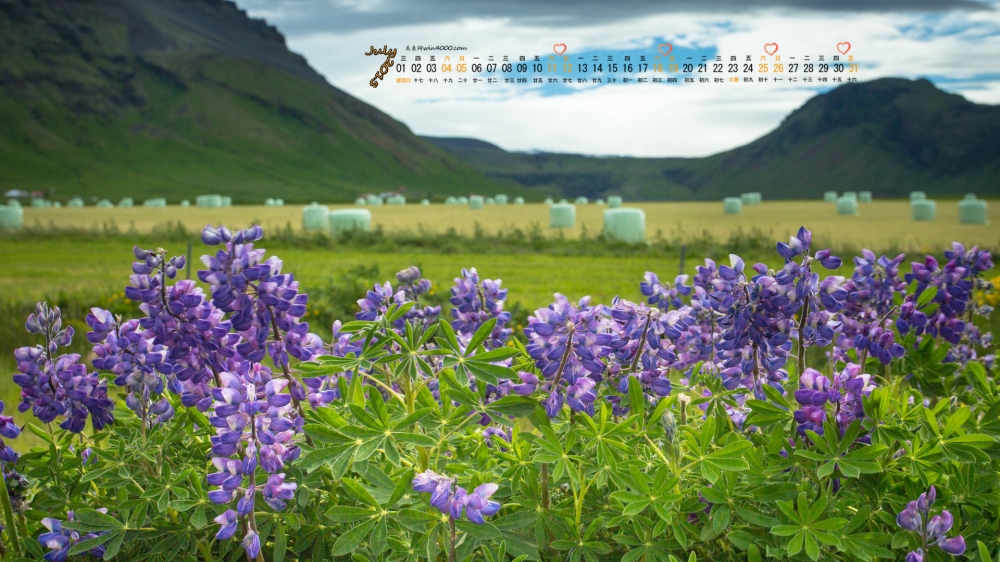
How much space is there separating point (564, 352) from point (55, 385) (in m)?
1.65

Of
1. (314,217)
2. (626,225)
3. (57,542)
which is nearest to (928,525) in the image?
(57,542)

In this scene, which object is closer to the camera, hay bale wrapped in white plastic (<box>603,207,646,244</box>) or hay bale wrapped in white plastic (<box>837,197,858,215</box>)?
hay bale wrapped in white plastic (<box>603,207,646,244</box>)

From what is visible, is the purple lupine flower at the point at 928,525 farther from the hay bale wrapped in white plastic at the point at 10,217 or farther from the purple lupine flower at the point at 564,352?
the hay bale wrapped in white plastic at the point at 10,217

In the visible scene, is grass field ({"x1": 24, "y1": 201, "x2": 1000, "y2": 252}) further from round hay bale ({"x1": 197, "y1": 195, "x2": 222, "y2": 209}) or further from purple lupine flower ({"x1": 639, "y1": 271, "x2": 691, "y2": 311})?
round hay bale ({"x1": 197, "y1": 195, "x2": 222, "y2": 209})

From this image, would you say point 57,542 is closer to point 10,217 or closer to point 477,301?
point 477,301

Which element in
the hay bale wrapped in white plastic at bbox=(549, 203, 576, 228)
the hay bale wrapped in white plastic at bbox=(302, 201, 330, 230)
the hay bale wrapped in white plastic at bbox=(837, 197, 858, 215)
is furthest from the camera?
the hay bale wrapped in white plastic at bbox=(837, 197, 858, 215)

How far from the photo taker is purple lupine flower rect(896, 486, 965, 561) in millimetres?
1775

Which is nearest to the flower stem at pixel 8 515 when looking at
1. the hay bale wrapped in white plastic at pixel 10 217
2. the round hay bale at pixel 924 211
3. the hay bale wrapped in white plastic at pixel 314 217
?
the hay bale wrapped in white plastic at pixel 314 217

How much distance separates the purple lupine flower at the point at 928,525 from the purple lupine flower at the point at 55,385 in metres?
2.35

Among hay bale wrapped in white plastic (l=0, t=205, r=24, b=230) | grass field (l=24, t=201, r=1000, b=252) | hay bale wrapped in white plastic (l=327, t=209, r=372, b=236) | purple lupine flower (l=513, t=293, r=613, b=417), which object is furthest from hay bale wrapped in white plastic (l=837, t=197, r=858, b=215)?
purple lupine flower (l=513, t=293, r=613, b=417)

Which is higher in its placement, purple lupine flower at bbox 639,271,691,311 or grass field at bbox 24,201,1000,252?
purple lupine flower at bbox 639,271,691,311

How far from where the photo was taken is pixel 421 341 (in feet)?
6.27

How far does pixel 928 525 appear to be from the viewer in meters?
1.78

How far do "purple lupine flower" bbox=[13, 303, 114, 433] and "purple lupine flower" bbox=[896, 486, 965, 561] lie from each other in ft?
7.70
